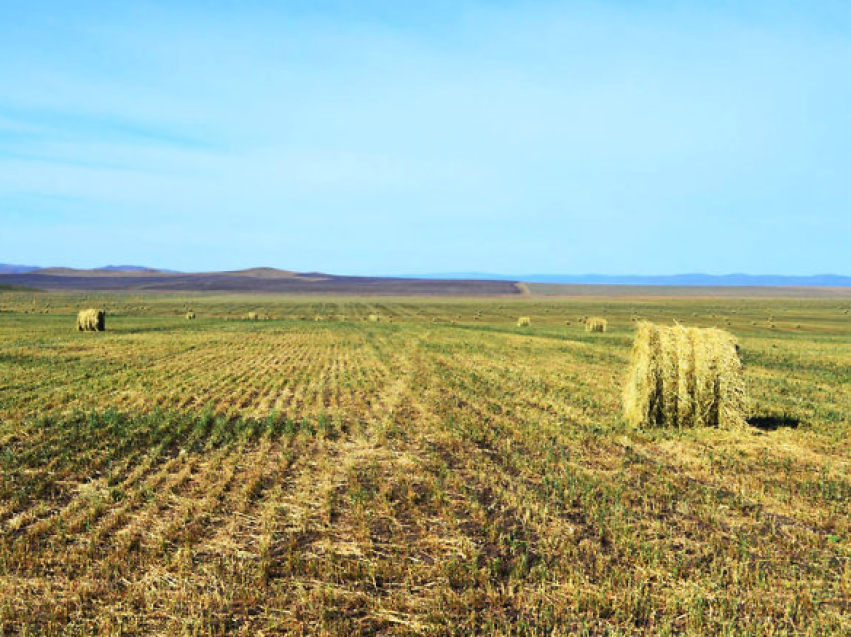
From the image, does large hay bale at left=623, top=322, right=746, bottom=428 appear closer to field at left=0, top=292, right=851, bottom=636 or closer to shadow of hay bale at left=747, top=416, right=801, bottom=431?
field at left=0, top=292, right=851, bottom=636

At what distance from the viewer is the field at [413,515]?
5.52 meters

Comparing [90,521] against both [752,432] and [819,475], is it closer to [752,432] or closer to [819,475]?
[819,475]

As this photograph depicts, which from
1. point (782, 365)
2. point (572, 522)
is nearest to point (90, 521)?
point (572, 522)

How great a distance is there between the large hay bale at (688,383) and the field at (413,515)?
0.66m

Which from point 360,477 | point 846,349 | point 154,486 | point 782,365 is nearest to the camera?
point 154,486

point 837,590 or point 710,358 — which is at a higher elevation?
point 710,358

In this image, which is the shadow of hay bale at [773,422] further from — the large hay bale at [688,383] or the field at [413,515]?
the large hay bale at [688,383]

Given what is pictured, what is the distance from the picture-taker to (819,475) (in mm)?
9438

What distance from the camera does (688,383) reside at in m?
12.8

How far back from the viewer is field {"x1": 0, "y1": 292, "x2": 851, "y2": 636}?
18.1ft

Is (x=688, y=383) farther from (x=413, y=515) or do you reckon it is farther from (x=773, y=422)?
(x=413, y=515)

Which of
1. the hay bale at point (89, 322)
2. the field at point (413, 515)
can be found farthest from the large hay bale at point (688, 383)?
the hay bale at point (89, 322)

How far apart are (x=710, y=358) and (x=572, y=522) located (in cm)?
703

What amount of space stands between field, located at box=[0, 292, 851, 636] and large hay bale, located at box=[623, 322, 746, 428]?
0.66 metres
